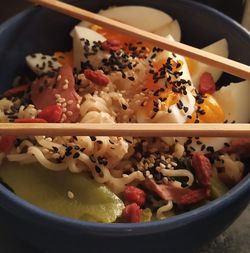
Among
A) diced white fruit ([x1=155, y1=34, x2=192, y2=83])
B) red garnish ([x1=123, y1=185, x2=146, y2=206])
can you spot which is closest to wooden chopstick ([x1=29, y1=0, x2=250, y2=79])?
diced white fruit ([x1=155, y1=34, x2=192, y2=83])

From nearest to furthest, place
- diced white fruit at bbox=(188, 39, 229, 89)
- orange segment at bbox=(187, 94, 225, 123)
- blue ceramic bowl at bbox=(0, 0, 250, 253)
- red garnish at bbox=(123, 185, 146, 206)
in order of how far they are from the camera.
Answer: blue ceramic bowl at bbox=(0, 0, 250, 253) → red garnish at bbox=(123, 185, 146, 206) → orange segment at bbox=(187, 94, 225, 123) → diced white fruit at bbox=(188, 39, 229, 89)

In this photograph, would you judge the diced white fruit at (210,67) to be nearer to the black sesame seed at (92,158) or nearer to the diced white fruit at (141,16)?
the diced white fruit at (141,16)

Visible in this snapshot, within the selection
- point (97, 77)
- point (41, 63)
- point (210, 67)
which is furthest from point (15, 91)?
point (210, 67)

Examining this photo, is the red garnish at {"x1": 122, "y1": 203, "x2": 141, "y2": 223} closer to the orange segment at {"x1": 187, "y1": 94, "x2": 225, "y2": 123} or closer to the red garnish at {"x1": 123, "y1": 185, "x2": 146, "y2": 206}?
the red garnish at {"x1": 123, "y1": 185, "x2": 146, "y2": 206}

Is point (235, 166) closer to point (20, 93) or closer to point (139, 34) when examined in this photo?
point (139, 34)

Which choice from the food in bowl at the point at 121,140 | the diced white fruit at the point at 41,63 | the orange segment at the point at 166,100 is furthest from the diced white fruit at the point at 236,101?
the diced white fruit at the point at 41,63

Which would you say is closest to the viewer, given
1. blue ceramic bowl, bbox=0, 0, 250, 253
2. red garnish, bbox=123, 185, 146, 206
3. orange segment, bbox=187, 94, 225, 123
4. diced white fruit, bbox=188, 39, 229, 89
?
blue ceramic bowl, bbox=0, 0, 250, 253

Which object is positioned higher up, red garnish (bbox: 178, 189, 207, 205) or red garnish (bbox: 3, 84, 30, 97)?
red garnish (bbox: 178, 189, 207, 205)
